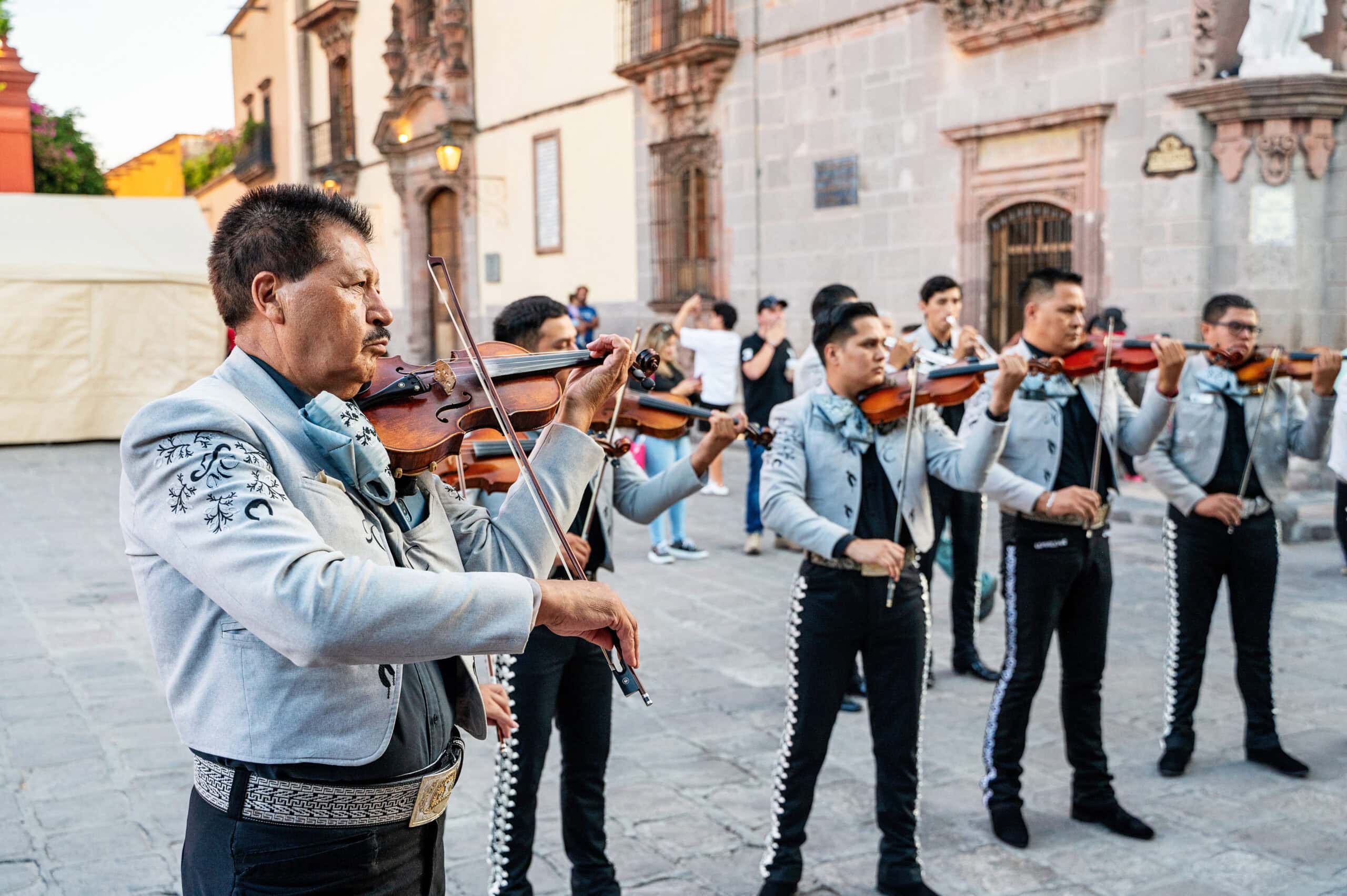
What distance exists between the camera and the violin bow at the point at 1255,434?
4.92m

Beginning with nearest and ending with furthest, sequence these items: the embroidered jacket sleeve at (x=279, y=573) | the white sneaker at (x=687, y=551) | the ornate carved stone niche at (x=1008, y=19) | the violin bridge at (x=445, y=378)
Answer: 1. the embroidered jacket sleeve at (x=279, y=573)
2. the violin bridge at (x=445, y=378)
3. the white sneaker at (x=687, y=551)
4. the ornate carved stone niche at (x=1008, y=19)

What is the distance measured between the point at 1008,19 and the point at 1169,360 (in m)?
8.49

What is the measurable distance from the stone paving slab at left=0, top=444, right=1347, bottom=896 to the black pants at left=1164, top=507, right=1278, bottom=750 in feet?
0.74

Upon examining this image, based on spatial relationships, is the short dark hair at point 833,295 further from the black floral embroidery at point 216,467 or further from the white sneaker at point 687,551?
the black floral embroidery at point 216,467

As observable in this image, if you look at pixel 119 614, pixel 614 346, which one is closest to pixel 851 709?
pixel 614 346

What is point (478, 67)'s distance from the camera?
22.6m

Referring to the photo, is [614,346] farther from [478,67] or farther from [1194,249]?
[478,67]

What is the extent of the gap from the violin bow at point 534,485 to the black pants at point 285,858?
18.7 inches

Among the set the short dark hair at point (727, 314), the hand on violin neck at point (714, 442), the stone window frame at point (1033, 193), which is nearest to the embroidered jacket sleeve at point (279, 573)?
the hand on violin neck at point (714, 442)

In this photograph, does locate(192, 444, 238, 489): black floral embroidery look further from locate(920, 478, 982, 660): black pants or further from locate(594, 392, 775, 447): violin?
locate(920, 478, 982, 660): black pants

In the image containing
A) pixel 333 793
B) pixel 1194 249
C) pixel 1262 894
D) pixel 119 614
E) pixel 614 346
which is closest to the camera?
pixel 333 793

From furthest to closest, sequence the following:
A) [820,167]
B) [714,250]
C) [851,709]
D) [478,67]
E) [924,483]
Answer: [478,67]
[714,250]
[820,167]
[851,709]
[924,483]

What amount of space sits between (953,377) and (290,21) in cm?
3003

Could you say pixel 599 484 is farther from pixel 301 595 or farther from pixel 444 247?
pixel 444 247
